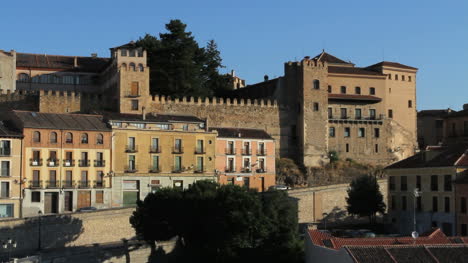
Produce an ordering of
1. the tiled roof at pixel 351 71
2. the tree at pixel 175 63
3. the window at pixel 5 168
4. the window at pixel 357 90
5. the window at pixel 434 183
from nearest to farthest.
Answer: the window at pixel 434 183 → the window at pixel 5 168 → the tree at pixel 175 63 → the window at pixel 357 90 → the tiled roof at pixel 351 71

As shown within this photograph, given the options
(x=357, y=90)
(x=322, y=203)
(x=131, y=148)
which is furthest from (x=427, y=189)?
(x=357, y=90)

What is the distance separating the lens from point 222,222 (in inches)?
2012

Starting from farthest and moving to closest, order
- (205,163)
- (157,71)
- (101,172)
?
(157,71)
(205,163)
(101,172)

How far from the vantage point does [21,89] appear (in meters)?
80.2

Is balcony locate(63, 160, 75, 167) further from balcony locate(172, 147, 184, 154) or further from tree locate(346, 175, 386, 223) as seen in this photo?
tree locate(346, 175, 386, 223)

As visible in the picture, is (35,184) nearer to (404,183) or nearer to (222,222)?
(222,222)

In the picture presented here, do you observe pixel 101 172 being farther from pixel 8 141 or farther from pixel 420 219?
pixel 420 219

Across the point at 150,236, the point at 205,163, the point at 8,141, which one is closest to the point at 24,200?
the point at 8,141

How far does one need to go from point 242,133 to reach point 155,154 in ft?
31.0

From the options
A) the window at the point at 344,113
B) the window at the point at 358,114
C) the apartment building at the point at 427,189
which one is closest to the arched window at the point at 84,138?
the apartment building at the point at 427,189

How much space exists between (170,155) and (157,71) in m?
15.5

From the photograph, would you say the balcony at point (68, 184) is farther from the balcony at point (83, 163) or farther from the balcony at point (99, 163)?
the balcony at point (99, 163)

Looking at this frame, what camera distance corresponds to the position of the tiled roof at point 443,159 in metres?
54.5

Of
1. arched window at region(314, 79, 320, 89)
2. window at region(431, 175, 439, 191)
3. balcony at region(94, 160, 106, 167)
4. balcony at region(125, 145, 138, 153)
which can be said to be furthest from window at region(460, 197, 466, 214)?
arched window at region(314, 79, 320, 89)
